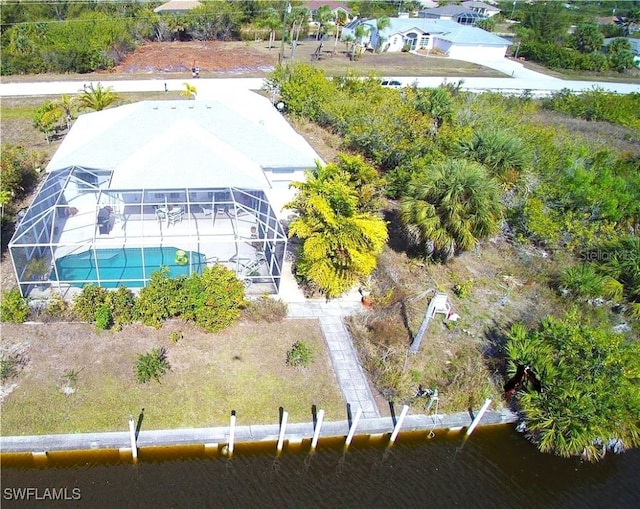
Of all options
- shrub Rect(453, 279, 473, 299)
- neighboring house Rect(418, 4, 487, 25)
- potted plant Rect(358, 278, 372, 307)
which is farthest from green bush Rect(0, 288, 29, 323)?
neighboring house Rect(418, 4, 487, 25)

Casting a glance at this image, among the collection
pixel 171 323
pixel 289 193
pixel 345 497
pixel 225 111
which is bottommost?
pixel 345 497

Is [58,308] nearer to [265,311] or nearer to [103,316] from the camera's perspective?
[103,316]

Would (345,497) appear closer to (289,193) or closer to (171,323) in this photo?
(171,323)

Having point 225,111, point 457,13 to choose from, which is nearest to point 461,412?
point 225,111

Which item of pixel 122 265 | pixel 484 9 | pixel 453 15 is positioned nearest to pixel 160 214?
pixel 122 265

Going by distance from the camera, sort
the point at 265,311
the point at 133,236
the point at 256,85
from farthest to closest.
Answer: the point at 256,85 → the point at 133,236 → the point at 265,311

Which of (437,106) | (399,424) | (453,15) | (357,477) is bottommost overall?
(357,477)

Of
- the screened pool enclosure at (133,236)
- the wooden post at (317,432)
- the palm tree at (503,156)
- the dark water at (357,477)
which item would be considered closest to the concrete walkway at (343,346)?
the dark water at (357,477)
